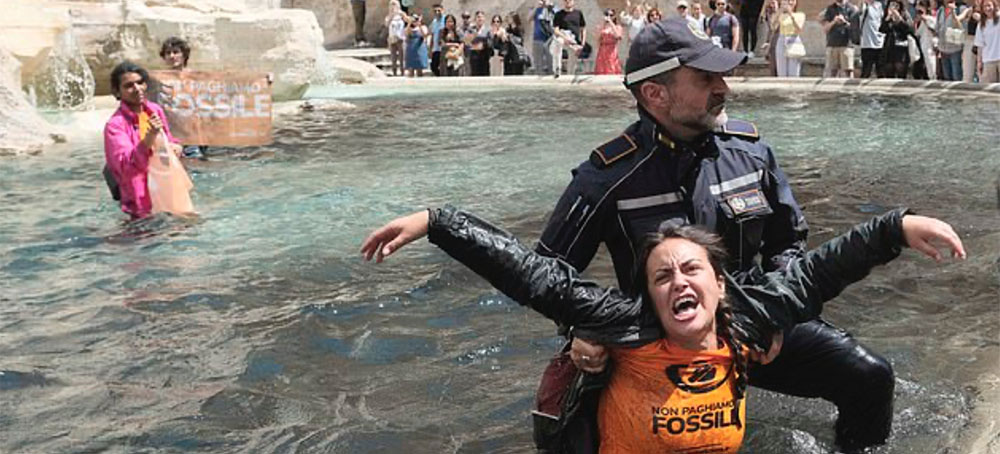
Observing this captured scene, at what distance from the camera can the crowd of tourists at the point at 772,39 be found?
17422mm

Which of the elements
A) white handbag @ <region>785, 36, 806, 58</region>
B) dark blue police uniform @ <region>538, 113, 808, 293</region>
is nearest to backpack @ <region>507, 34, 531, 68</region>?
white handbag @ <region>785, 36, 806, 58</region>

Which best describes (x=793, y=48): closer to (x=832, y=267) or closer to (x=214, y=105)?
(x=214, y=105)

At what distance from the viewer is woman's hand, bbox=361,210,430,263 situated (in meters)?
2.97

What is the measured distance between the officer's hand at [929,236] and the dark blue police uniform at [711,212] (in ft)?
1.54

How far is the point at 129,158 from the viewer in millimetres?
7422

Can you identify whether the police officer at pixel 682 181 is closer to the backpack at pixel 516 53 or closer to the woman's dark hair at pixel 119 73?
the woman's dark hair at pixel 119 73

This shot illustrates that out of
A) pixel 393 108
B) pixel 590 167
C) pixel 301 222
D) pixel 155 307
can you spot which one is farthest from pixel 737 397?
pixel 393 108

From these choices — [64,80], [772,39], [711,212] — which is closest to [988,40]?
[772,39]

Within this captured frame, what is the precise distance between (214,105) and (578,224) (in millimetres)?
7823

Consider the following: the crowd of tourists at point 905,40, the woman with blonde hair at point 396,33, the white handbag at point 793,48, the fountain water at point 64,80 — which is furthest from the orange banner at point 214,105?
the woman with blonde hair at point 396,33

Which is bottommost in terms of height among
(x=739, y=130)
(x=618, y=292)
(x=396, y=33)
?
(x=618, y=292)

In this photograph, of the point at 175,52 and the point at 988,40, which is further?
the point at 988,40

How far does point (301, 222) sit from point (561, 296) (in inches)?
217

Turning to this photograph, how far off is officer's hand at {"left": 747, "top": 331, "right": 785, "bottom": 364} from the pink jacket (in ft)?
16.9
